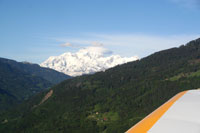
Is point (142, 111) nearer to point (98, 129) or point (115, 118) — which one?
point (115, 118)

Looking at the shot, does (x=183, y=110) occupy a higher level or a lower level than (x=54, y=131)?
higher

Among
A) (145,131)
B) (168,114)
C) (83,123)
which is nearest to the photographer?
(145,131)

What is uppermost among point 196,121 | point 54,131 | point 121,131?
point 196,121

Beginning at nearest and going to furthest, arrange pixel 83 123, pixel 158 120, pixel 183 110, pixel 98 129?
pixel 158 120 → pixel 183 110 → pixel 98 129 → pixel 83 123

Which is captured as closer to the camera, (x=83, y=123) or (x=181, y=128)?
(x=181, y=128)

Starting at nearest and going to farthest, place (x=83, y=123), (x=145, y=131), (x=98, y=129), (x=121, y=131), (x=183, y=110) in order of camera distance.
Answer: (x=145, y=131) → (x=183, y=110) → (x=121, y=131) → (x=98, y=129) → (x=83, y=123)

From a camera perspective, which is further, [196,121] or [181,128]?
[196,121]

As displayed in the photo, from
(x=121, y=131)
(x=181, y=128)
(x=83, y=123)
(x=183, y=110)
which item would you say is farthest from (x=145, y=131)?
(x=83, y=123)

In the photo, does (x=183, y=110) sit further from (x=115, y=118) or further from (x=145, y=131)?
(x=115, y=118)

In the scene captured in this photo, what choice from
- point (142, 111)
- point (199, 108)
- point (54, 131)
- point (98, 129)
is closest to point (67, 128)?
point (54, 131)
